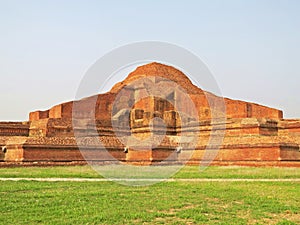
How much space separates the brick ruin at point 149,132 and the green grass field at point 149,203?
1011 centimetres

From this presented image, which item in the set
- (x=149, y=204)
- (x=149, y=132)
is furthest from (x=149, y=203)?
(x=149, y=132)

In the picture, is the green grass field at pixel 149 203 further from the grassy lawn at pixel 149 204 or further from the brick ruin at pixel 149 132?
the brick ruin at pixel 149 132

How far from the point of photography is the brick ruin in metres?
22.7

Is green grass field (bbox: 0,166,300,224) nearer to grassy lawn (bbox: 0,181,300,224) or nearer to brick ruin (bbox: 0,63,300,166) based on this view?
grassy lawn (bbox: 0,181,300,224)

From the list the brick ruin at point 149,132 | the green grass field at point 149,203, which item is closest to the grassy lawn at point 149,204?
the green grass field at point 149,203

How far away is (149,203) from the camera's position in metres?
9.16

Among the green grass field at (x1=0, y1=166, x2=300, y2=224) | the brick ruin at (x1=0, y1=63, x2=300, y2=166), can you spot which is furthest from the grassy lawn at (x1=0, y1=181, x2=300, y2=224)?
the brick ruin at (x1=0, y1=63, x2=300, y2=166)

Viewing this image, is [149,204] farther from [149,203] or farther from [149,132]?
[149,132]

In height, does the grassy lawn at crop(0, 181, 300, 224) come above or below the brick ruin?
below

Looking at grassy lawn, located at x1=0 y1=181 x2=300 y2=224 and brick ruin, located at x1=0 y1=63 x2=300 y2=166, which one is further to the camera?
brick ruin, located at x1=0 y1=63 x2=300 y2=166

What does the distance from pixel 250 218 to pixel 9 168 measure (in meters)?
14.5

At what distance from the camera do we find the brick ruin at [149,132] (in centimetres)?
2273

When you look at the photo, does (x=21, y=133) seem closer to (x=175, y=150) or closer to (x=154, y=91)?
(x=175, y=150)

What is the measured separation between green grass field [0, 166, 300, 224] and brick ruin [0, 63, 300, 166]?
10110 millimetres
